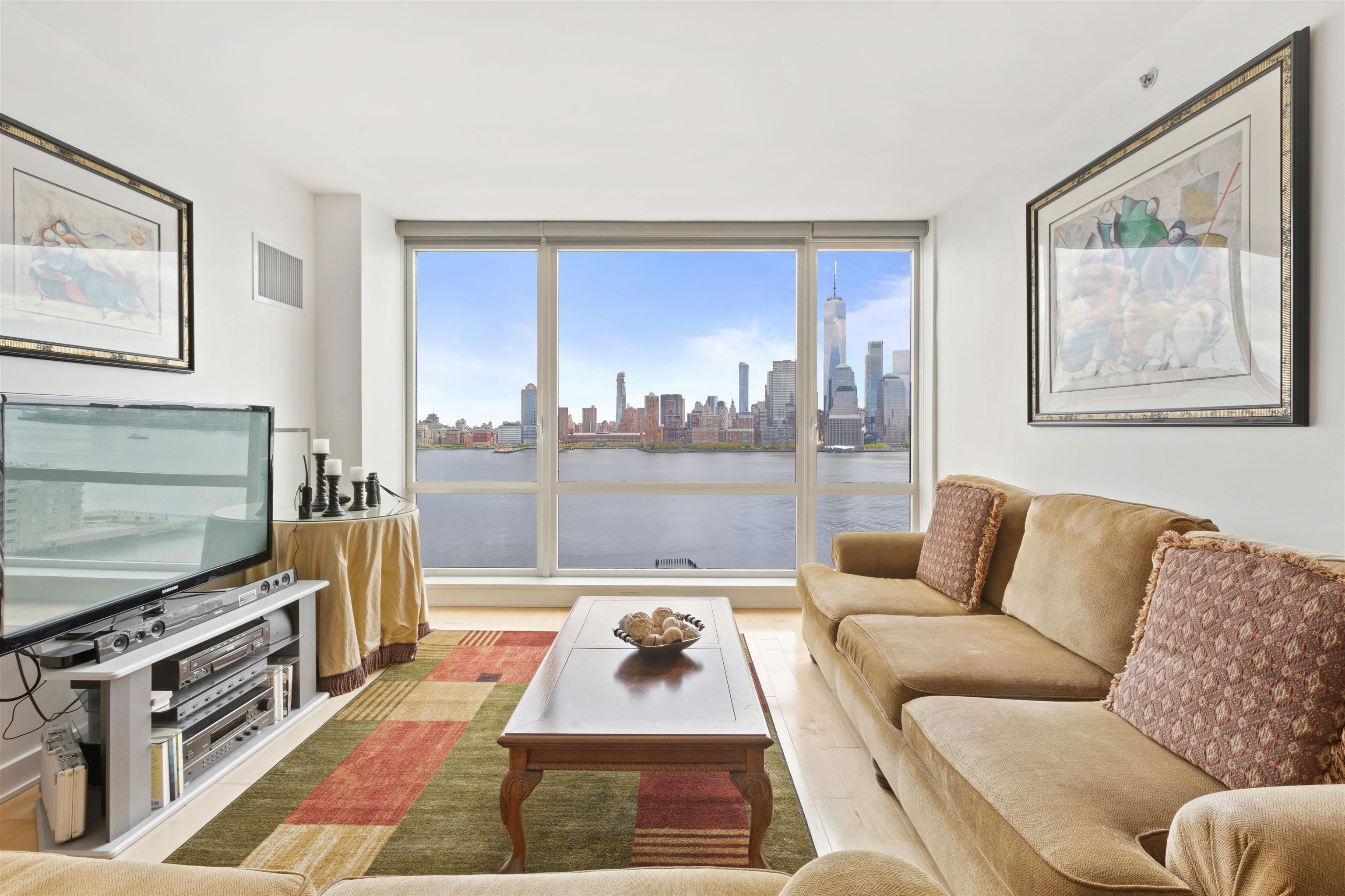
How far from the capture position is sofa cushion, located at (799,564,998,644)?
2588mm

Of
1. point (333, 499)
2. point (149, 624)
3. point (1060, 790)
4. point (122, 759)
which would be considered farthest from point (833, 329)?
point (122, 759)

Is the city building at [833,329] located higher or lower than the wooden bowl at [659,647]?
higher

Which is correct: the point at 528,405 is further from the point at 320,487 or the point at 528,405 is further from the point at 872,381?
the point at 872,381

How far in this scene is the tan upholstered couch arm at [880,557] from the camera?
3.21 metres

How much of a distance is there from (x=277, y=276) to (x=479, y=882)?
3.39m

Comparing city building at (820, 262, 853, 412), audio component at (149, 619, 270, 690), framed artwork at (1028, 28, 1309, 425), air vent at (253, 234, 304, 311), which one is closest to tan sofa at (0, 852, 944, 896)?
audio component at (149, 619, 270, 690)

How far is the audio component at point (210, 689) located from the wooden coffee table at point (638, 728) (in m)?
1.15

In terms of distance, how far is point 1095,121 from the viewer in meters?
2.56

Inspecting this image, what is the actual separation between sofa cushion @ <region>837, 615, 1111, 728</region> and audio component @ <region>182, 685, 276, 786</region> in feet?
7.25

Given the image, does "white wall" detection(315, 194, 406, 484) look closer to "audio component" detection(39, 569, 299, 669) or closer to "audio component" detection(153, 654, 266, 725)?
"audio component" detection(39, 569, 299, 669)

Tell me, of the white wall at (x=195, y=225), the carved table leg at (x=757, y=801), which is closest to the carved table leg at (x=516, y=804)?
the carved table leg at (x=757, y=801)

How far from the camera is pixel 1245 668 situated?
130 cm

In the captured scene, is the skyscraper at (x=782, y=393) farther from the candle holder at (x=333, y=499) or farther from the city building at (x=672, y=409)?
the candle holder at (x=333, y=499)

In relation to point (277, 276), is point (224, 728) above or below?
below
